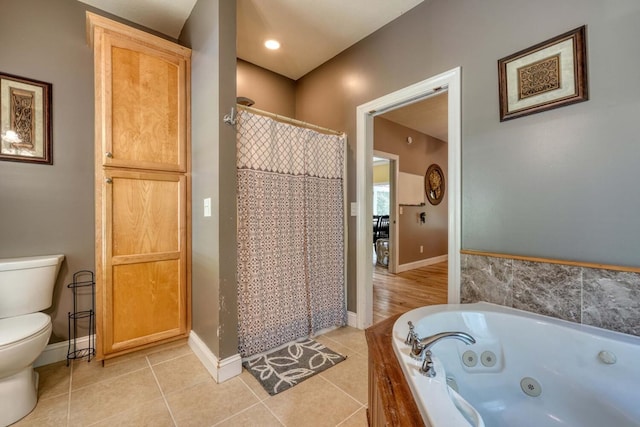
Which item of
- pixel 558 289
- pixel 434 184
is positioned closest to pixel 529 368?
pixel 558 289

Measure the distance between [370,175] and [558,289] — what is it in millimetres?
1499

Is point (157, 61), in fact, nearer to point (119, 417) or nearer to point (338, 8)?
point (338, 8)

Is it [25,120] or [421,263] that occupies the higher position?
[25,120]

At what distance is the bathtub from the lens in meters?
1.03

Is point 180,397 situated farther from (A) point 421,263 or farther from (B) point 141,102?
(A) point 421,263

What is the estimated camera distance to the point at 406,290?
3607 millimetres

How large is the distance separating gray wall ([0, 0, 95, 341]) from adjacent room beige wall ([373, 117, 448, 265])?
3.47 m

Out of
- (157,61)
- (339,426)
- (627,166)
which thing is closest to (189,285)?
(339,426)

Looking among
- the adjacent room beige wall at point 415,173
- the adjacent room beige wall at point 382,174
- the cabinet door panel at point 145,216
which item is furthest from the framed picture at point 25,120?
the adjacent room beige wall at point 382,174

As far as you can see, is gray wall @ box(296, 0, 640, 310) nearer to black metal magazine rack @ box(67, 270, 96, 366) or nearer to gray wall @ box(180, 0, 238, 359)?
gray wall @ box(180, 0, 238, 359)

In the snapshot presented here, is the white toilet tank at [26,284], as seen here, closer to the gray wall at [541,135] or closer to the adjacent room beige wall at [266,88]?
the adjacent room beige wall at [266,88]

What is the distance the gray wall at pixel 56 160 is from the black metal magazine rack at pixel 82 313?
0.04 metres

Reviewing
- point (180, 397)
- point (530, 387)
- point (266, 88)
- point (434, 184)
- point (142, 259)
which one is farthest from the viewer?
point (434, 184)

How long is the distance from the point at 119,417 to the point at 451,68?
2798 millimetres
